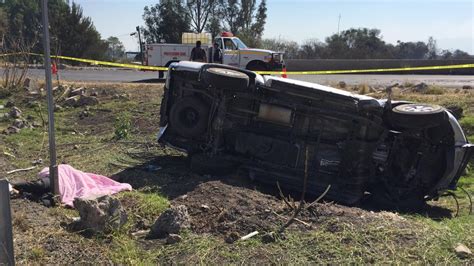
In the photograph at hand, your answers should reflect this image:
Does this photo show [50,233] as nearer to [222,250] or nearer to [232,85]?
[222,250]

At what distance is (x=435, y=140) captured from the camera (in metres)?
6.15

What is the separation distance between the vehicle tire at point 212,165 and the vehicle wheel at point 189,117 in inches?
15.5

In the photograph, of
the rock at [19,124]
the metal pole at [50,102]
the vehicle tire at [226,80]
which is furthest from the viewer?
the rock at [19,124]

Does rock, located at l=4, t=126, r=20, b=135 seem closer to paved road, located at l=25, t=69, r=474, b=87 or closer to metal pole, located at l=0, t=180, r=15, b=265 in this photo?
metal pole, located at l=0, t=180, r=15, b=265

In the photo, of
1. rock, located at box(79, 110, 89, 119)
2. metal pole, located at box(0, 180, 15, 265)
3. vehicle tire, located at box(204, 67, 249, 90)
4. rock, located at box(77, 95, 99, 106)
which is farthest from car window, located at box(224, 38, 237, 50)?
metal pole, located at box(0, 180, 15, 265)

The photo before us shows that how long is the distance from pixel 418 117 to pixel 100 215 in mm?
3694

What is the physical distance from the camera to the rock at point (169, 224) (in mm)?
4305

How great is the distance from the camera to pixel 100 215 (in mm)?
4176

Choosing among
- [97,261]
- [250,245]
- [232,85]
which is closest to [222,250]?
[250,245]

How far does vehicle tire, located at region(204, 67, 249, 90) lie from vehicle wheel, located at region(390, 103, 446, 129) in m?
1.82

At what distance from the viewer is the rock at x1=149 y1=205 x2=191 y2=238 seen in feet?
14.1

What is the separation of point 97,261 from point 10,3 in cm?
7510

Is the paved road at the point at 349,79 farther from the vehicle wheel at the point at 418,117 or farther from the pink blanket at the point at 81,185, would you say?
the pink blanket at the point at 81,185

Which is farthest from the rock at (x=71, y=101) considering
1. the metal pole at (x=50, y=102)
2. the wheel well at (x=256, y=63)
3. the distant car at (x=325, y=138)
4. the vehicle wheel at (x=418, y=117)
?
the wheel well at (x=256, y=63)
